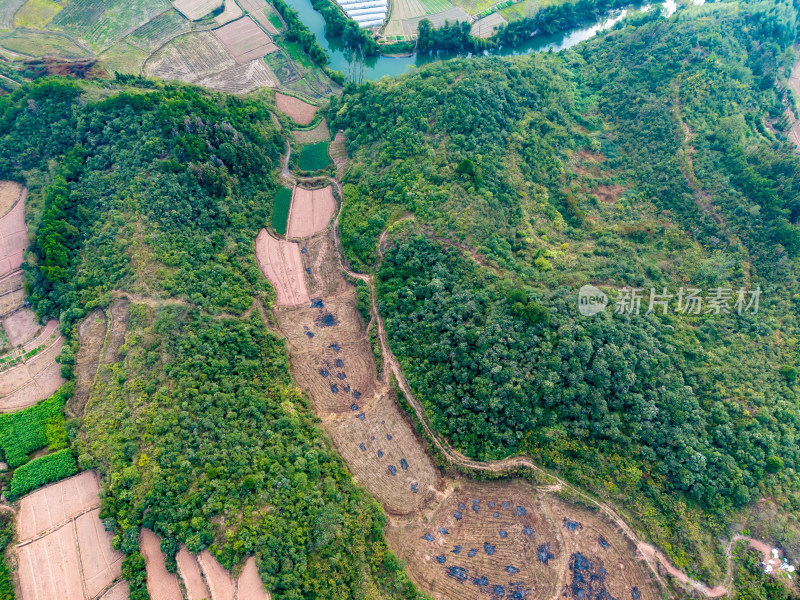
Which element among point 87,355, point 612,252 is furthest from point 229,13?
point 612,252

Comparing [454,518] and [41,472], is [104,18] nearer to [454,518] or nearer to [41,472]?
[41,472]

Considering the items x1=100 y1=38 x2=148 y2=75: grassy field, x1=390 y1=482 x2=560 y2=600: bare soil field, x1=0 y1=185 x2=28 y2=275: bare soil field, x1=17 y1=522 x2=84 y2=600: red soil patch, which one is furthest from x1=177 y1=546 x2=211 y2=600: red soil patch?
x1=100 y1=38 x2=148 y2=75: grassy field

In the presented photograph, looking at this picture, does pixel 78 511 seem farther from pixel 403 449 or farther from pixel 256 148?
pixel 256 148

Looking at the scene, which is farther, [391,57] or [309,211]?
[391,57]

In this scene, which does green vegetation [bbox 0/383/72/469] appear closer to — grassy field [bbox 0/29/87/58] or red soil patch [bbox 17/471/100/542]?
red soil patch [bbox 17/471/100/542]

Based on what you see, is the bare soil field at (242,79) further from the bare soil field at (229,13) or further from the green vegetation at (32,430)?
the green vegetation at (32,430)
